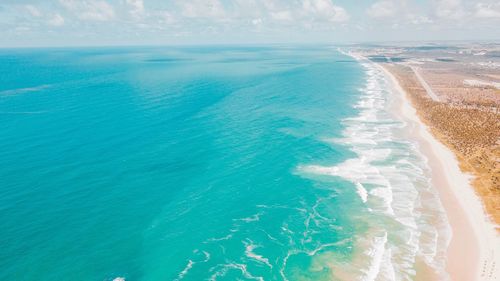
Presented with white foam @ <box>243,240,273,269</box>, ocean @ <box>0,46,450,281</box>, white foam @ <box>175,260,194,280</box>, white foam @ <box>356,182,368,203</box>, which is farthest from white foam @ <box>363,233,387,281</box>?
white foam @ <box>175,260,194,280</box>

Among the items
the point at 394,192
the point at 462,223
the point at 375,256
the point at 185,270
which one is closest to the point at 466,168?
the point at 394,192

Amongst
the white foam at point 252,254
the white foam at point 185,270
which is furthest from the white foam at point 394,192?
the white foam at point 185,270

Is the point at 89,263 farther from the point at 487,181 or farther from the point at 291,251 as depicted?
the point at 487,181

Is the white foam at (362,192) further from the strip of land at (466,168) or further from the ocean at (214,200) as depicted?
the strip of land at (466,168)

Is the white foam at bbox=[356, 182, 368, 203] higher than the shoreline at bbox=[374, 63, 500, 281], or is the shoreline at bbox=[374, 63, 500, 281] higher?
the shoreline at bbox=[374, 63, 500, 281]

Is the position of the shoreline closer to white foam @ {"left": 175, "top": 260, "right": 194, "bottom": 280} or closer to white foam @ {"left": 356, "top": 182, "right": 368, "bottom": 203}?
white foam @ {"left": 356, "top": 182, "right": 368, "bottom": 203}

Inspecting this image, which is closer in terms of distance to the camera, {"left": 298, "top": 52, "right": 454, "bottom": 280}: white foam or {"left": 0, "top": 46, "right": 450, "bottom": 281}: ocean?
{"left": 0, "top": 46, "right": 450, "bottom": 281}: ocean

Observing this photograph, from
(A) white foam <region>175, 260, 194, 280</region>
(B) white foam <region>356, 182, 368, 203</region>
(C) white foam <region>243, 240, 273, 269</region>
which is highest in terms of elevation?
(A) white foam <region>175, 260, 194, 280</region>

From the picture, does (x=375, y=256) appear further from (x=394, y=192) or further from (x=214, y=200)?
(x=214, y=200)
